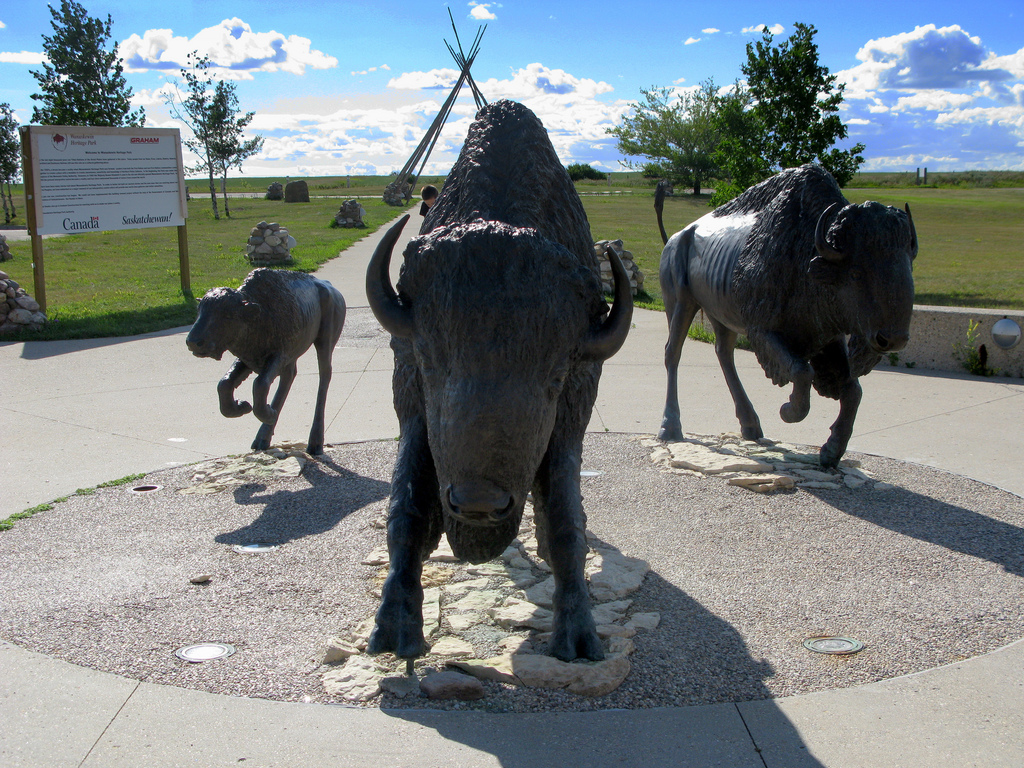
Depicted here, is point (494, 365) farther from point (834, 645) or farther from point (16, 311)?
point (16, 311)

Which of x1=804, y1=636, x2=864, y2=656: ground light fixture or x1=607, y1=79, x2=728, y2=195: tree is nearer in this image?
x1=804, y1=636, x2=864, y2=656: ground light fixture

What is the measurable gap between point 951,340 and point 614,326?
847 cm

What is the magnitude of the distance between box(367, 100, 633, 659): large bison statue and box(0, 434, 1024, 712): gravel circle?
611 millimetres

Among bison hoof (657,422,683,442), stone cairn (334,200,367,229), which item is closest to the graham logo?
bison hoof (657,422,683,442)

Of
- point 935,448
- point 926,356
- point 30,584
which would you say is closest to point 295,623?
point 30,584

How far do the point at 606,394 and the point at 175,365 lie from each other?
5.33m

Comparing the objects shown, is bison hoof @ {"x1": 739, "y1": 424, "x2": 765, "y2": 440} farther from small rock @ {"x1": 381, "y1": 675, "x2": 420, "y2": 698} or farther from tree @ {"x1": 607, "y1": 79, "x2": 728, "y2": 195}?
tree @ {"x1": 607, "y1": 79, "x2": 728, "y2": 195}

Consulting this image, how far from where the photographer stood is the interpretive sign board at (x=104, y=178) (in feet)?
41.8

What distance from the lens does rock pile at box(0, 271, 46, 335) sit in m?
12.0

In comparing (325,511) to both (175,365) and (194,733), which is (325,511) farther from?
(175,365)

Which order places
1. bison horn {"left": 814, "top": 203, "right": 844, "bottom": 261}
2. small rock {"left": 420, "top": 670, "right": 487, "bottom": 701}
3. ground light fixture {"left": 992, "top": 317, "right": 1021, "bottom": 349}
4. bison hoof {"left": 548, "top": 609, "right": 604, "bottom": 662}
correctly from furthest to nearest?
ground light fixture {"left": 992, "top": 317, "right": 1021, "bottom": 349} → bison horn {"left": 814, "top": 203, "right": 844, "bottom": 261} → bison hoof {"left": 548, "top": 609, "right": 604, "bottom": 662} → small rock {"left": 420, "top": 670, "right": 487, "bottom": 701}

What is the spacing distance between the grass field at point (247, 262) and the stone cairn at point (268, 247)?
445 millimetres

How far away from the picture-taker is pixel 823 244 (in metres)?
5.41

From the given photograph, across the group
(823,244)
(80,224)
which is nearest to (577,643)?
(823,244)
